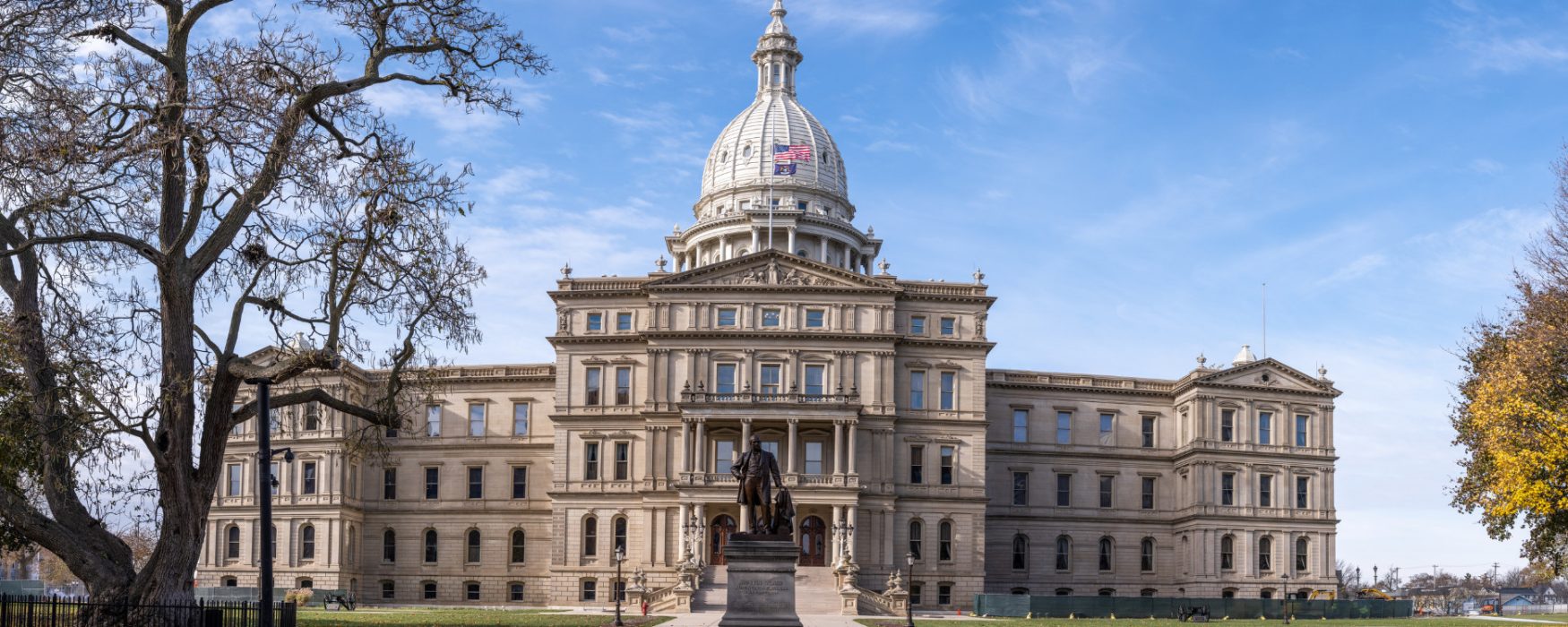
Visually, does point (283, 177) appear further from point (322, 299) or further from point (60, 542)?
point (60, 542)

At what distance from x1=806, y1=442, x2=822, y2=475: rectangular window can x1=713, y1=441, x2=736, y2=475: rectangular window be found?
3.68 metres

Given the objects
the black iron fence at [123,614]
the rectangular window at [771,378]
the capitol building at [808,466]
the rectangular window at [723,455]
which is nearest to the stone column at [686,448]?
the capitol building at [808,466]

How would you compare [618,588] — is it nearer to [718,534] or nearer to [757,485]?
[757,485]

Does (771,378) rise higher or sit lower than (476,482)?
higher

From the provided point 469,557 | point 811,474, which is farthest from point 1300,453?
point 469,557

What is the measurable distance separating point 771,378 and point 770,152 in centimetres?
2874

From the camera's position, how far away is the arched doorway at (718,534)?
72.8 meters

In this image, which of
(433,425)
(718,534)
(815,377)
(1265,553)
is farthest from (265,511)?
(1265,553)

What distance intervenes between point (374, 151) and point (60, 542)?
949 cm

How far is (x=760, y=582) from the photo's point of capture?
31.0 metres


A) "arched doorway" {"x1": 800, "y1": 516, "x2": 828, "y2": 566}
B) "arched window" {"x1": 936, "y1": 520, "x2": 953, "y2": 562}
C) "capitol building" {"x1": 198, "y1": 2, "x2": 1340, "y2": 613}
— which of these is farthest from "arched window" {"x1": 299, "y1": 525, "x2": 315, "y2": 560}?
"arched window" {"x1": 936, "y1": 520, "x2": 953, "y2": 562}

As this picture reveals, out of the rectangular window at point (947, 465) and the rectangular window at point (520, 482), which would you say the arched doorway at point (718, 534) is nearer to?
the rectangular window at point (947, 465)

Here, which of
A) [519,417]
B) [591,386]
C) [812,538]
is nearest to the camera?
[812,538]

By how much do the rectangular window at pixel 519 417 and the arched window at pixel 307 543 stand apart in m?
11.6
